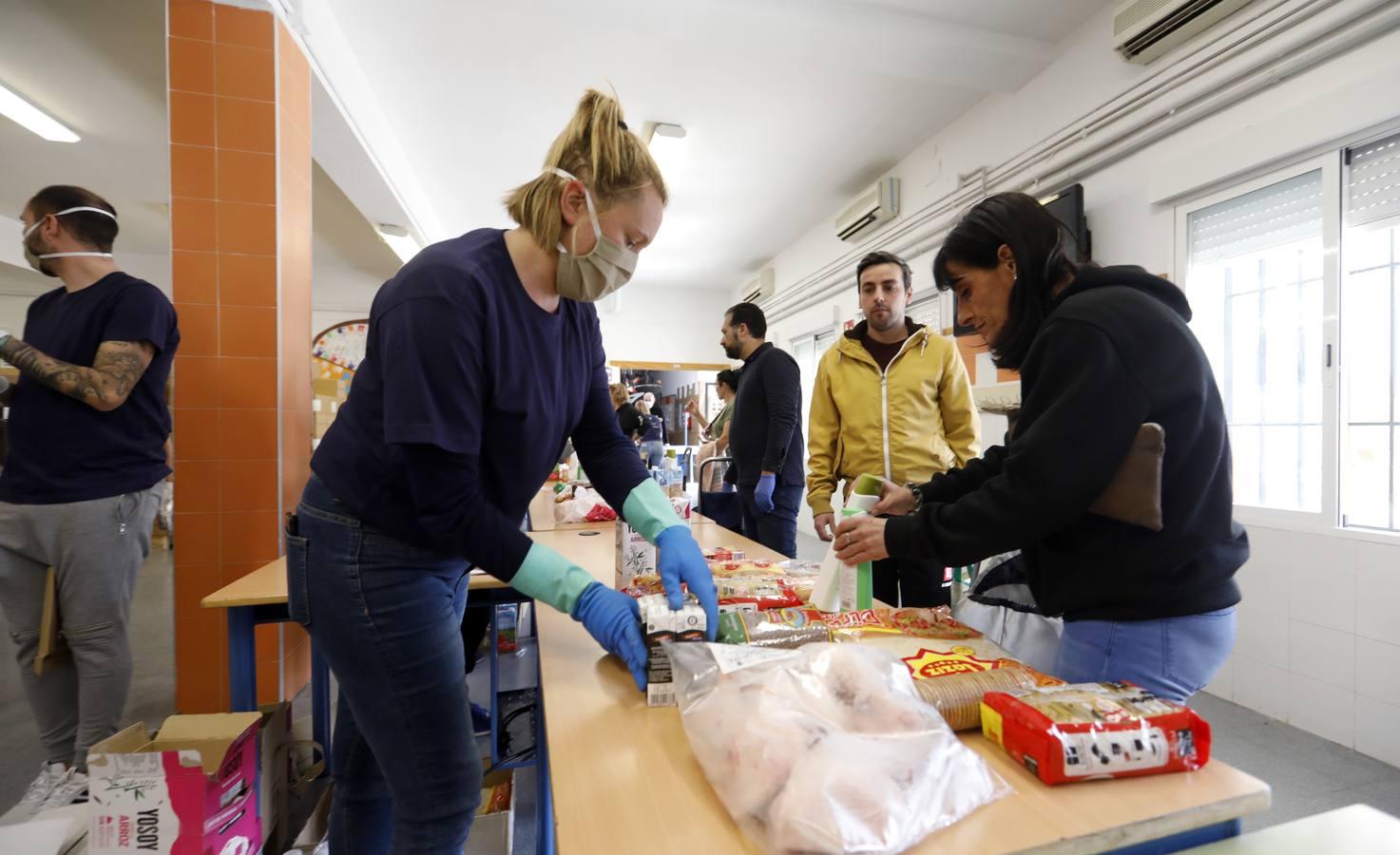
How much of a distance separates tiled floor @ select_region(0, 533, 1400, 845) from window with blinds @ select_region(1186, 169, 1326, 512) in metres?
0.90

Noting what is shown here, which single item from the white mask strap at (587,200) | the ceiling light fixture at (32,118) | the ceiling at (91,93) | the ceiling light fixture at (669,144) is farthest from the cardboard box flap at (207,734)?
the ceiling light fixture at (32,118)

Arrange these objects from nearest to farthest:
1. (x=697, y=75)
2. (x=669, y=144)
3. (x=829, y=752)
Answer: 1. (x=829, y=752)
2. (x=697, y=75)
3. (x=669, y=144)

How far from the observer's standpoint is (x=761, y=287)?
8.09 metres

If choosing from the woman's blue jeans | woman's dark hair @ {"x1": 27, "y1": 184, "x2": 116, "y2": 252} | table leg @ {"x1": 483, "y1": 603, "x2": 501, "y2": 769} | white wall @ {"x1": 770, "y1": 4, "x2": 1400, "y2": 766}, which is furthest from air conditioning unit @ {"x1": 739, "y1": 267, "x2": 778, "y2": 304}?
the woman's blue jeans

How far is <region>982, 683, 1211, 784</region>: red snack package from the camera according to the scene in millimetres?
674

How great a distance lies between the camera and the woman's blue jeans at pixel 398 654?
0.93 metres

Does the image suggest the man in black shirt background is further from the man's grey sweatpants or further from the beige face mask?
the man's grey sweatpants

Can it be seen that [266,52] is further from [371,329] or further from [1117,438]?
[1117,438]

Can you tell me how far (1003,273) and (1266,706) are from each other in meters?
2.66

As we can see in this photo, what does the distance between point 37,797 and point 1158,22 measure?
461 cm

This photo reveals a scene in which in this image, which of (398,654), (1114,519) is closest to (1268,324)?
(1114,519)

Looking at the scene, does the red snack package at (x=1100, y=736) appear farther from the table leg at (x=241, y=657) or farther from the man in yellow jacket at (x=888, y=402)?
the table leg at (x=241, y=657)

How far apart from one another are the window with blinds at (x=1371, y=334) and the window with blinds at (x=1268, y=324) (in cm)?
9

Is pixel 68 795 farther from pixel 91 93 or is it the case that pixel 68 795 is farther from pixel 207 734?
pixel 91 93
